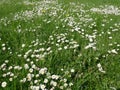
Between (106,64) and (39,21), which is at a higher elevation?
(106,64)

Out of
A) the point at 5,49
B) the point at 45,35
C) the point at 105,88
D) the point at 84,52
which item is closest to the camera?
the point at 105,88

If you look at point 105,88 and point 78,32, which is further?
point 78,32

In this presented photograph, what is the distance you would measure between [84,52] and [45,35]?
167 centimetres

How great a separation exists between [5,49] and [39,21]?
275 cm

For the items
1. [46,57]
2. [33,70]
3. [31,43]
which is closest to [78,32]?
[31,43]

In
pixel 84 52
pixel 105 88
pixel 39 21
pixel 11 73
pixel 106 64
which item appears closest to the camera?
pixel 105 88

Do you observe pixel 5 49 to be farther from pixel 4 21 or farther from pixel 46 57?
pixel 4 21

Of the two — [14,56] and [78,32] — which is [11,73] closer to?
[14,56]

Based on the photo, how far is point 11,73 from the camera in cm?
508

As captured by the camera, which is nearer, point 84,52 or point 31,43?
point 84,52

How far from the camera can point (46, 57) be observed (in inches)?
226

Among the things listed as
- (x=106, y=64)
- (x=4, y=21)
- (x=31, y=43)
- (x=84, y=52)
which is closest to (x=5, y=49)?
(x=31, y=43)

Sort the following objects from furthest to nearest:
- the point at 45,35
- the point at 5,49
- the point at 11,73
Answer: the point at 45,35, the point at 5,49, the point at 11,73

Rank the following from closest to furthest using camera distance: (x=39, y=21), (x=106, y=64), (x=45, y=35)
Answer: (x=106, y=64), (x=45, y=35), (x=39, y=21)
